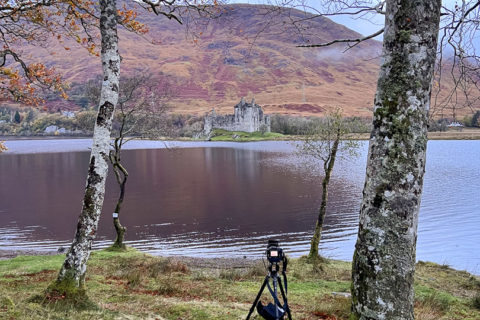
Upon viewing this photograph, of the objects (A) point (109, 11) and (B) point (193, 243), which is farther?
(B) point (193, 243)

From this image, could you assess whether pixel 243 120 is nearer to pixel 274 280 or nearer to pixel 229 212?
pixel 229 212

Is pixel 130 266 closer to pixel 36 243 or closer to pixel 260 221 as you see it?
pixel 36 243

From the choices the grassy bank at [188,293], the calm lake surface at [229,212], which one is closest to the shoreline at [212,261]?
the calm lake surface at [229,212]

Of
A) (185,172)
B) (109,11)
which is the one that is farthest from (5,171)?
(109,11)

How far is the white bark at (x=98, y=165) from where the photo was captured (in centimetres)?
631

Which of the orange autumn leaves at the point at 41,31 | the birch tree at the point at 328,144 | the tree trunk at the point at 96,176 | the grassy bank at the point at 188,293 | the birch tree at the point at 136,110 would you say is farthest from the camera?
the birch tree at the point at 136,110

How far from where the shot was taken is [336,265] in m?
15.5

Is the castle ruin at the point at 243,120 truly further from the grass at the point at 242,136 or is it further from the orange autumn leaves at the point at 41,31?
the orange autumn leaves at the point at 41,31

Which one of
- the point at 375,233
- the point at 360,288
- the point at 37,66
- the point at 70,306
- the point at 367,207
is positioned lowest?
the point at 70,306

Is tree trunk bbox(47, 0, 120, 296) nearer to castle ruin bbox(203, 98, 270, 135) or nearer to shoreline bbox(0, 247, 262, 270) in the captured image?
shoreline bbox(0, 247, 262, 270)

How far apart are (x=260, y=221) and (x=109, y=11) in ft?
73.0

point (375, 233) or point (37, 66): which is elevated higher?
point (37, 66)

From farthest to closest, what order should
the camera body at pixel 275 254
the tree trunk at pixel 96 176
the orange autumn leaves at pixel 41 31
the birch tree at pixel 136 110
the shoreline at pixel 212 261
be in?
1. the birch tree at pixel 136 110
2. the shoreline at pixel 212 261
3. the orange autumn leaves at pixel 41 31
4. the tree trunk at pixel 96 176
5. the camera body at pixel 275 254

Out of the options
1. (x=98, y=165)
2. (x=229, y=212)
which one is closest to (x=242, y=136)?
(x=229, y=212)
